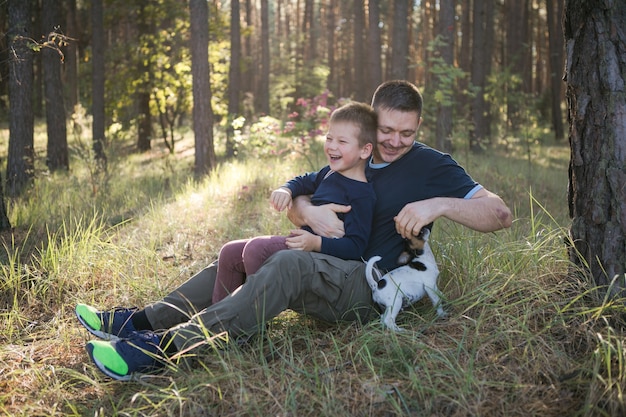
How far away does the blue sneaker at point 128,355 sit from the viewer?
98.3 inches

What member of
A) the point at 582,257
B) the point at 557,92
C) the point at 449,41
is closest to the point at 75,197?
the point at 582,257

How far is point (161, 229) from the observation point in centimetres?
538

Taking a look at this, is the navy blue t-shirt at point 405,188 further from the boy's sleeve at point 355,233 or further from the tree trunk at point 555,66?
the tree trunk at point 555,66

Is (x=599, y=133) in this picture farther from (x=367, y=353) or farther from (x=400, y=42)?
(x=400, y=42)

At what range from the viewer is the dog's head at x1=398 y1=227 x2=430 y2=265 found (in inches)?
120

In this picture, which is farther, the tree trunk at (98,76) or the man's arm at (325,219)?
the tree trunk at (98,76)

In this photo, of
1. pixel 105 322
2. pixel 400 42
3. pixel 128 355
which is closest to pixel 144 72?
pixel 400 42

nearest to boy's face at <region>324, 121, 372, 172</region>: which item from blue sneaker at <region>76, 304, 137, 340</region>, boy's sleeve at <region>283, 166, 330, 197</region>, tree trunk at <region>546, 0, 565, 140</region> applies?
boy's sleeve at <region>283, 166, 330, 197</region>

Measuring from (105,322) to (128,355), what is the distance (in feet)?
1.75

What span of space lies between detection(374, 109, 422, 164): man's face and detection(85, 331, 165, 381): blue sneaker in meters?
1.68

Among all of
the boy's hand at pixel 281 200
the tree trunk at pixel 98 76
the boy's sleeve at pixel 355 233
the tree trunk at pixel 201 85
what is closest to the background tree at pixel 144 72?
the tree trunk at pixel 98 76

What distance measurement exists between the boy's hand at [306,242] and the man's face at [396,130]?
0.74 m

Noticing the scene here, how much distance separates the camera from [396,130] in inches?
126

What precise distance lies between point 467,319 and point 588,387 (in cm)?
75
